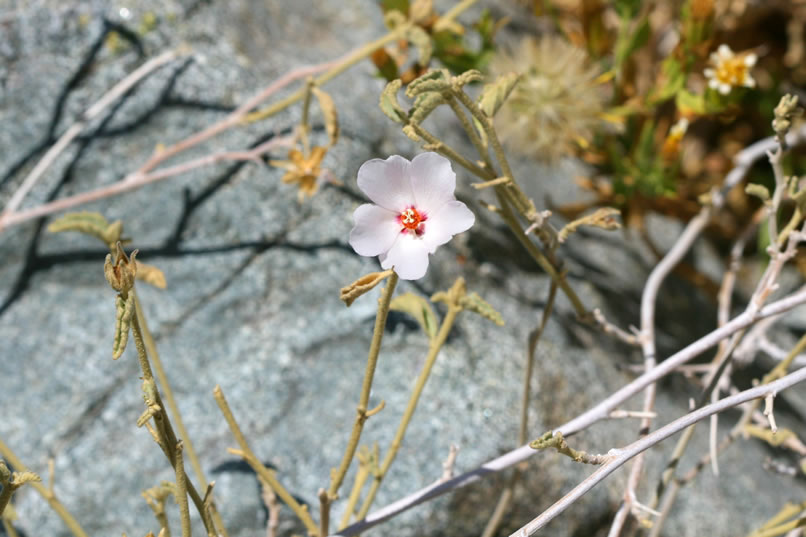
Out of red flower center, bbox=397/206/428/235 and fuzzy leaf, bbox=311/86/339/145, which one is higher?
fuzzy leaf, bbox=311/86/339/145

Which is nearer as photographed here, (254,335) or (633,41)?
(254,335)

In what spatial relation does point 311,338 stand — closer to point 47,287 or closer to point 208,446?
point 208,446

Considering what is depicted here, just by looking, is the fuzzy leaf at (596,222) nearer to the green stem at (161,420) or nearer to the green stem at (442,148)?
the green stem at (442,148)

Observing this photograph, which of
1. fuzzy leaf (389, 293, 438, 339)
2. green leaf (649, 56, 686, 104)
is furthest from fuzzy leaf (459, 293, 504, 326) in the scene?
green leaf (649, 56, 686, 104)

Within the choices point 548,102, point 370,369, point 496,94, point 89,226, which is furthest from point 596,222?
point 548,102

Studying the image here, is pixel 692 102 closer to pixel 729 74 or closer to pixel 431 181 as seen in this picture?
pixel 729 74

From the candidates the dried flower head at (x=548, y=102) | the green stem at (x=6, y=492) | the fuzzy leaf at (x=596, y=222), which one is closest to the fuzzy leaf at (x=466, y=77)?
the fuzzy leaf at (x=596, y=222)

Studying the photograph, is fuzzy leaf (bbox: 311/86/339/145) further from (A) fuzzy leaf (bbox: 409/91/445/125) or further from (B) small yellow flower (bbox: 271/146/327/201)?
(A) fuzzy leaf (bbox: 409/91/445/125)
